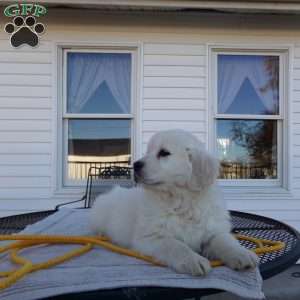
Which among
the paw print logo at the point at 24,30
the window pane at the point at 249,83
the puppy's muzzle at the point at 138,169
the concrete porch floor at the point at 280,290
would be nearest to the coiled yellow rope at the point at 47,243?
the puppy's muzzle at the point at 138,169

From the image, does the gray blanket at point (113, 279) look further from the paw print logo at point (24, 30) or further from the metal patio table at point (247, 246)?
the paw print logo at point (24, 30)

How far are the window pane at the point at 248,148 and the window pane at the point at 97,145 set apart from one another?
1.30 meters

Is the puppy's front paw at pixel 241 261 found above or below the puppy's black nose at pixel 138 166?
below

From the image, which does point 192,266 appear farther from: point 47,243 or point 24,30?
point 24,30

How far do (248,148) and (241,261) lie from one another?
4342mm

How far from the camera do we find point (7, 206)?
5.46m

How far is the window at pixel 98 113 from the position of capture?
5.67 metres

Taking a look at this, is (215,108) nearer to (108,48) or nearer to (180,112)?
(180,112)

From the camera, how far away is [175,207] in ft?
7.10

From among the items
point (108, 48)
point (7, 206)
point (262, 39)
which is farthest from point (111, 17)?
point (7, 206)

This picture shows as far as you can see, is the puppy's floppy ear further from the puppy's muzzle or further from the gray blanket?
the gray blanket

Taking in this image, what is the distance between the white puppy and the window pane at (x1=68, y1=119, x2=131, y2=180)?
3274 millimetres

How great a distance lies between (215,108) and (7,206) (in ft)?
9.75

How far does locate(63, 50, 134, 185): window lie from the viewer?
5672 millimetres
